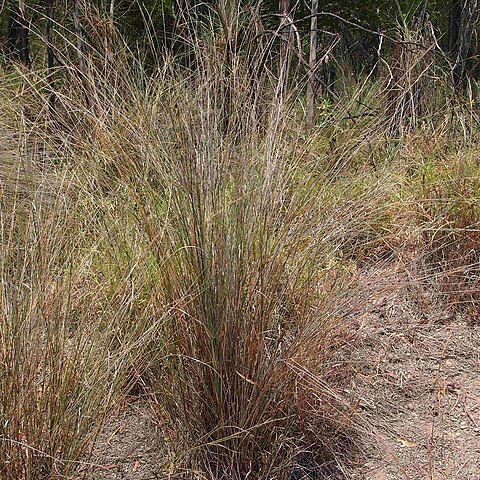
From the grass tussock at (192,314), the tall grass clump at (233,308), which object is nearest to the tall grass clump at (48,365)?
the grass tussock at (192,314)

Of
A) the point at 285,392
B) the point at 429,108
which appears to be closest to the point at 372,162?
the point at 429,108

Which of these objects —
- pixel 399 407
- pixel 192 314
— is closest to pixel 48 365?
pixel 192 314

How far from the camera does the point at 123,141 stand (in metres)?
2.65

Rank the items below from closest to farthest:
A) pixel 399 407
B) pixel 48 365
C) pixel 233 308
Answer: pixel 48 365, pixel 233 308, pixel 399 407

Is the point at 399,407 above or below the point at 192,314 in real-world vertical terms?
below

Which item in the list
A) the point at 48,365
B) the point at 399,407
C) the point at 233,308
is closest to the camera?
the point at 48,365

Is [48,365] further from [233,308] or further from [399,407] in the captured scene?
[399,407]

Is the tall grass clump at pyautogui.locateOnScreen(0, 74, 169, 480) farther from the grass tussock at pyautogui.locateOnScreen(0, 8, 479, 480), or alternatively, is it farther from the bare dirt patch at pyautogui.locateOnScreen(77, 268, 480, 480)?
the bare dirt patch at pyautogui.locateOnScreen(77, 268, 480, 480)

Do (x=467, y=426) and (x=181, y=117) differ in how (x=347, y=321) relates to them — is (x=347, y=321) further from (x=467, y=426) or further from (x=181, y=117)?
(x=181, y=117)

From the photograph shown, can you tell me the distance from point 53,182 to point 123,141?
465mm

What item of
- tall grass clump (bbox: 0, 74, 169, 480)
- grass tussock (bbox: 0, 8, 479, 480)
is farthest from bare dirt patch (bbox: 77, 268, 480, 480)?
tall grass clump (bbox: 0, 74, 169, 480)

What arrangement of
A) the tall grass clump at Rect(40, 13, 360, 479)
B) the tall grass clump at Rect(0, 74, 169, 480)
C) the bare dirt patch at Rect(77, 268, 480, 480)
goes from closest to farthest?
1. the tall grass clump at Rect(0, 74, 169, 480)
2. the tall grass clump at Rect(40, 13, 360, 479)
3. the bare dirt patch at Rect(77, 268, 480, 480)

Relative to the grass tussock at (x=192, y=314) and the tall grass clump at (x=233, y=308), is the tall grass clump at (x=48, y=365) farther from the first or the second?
the tall grass clump at (x=233, y=308)

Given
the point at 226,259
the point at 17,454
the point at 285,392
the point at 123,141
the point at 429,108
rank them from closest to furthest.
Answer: the point at 17,454 < the point at 226,259 < the point at 285,392 < the point at 123,141 < the point at 429,108
